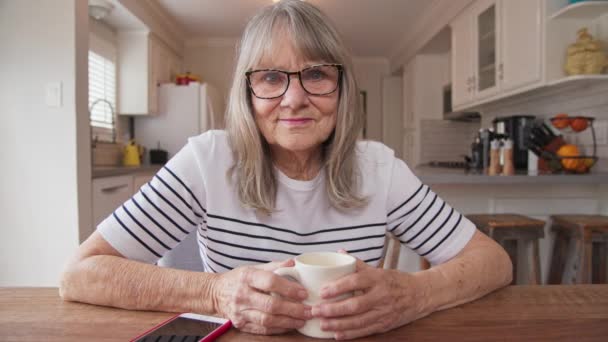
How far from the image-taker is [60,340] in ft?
1.78

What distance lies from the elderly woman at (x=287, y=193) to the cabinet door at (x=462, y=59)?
9.51ft

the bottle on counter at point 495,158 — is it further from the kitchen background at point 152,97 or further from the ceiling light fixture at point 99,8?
the ceiling light fixture at point 99,8

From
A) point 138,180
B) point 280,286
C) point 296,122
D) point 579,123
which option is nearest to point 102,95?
point 138,180

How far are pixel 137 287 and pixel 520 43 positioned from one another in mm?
2862

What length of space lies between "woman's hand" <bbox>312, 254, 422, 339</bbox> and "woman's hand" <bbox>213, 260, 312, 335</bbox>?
0.03m

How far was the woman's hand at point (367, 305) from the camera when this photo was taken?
536 millimetres

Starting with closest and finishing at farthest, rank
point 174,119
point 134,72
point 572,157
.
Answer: point 572,157 → point 134,72 → point 174,119

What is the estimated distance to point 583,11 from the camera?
7.68 ft

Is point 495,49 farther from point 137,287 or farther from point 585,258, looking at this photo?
point 137,287

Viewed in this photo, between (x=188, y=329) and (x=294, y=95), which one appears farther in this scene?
(x=294, y=95)

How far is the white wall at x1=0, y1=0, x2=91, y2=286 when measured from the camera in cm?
231

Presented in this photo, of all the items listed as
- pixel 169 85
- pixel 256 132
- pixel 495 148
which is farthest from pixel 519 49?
pixel 169 85

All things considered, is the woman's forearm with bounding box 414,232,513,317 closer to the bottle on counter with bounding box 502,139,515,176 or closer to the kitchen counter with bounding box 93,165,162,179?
the bottle on counter with bounding box 502,139,515,176

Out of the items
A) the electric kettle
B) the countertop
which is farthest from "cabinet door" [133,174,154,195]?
the countertop
